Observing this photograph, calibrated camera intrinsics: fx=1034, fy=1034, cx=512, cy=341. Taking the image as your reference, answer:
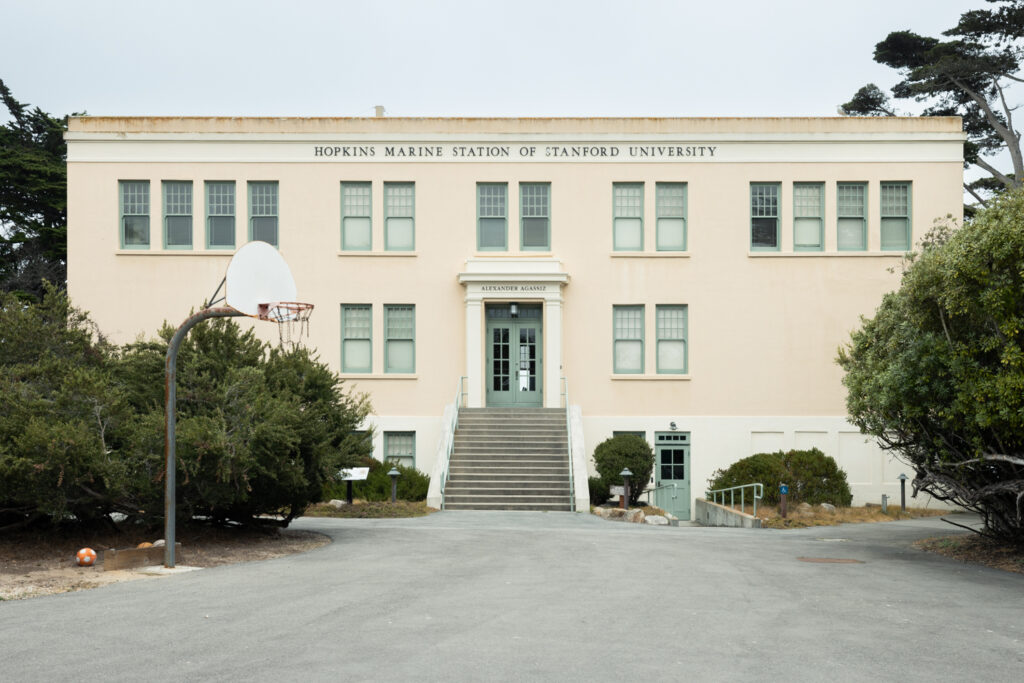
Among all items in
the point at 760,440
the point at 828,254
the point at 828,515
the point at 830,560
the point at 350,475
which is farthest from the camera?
the point at 828,254

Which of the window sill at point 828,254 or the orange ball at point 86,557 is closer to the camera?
the orange ball at point 86,557

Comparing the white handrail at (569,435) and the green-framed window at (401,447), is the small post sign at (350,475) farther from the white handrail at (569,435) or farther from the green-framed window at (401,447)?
the white handrail at (569,435)

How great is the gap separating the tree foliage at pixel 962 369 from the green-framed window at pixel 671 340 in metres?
10.7

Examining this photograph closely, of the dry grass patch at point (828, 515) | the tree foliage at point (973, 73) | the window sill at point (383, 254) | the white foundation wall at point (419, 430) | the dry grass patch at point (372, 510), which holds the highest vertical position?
the tree foliage at point (973, 73)

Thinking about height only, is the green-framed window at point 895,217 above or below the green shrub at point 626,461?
above

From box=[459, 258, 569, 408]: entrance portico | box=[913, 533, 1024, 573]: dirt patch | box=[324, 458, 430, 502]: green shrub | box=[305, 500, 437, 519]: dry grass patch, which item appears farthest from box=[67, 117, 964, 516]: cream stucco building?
box=[913, 533, 1024, 573]: dirt patch

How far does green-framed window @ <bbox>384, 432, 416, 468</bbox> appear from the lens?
1080 inches

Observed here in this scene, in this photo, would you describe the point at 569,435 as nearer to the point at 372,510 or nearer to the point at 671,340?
the point at 671,340

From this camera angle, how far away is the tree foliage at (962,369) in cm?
1277

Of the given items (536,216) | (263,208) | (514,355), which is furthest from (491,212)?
(263,208)

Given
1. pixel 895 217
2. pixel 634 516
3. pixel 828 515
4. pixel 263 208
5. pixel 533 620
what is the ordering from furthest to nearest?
1. pixel 263 208
2. pixel 895 217
3. pixel 828 515
4. pixel 634 516
5. pixel 533 620

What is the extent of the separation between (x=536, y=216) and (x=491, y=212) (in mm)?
1234

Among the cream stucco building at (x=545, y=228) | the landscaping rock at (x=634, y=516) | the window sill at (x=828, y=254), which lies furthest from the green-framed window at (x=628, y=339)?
the landscaping rock at (x=634, y=516)

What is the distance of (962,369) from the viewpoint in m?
13.7
